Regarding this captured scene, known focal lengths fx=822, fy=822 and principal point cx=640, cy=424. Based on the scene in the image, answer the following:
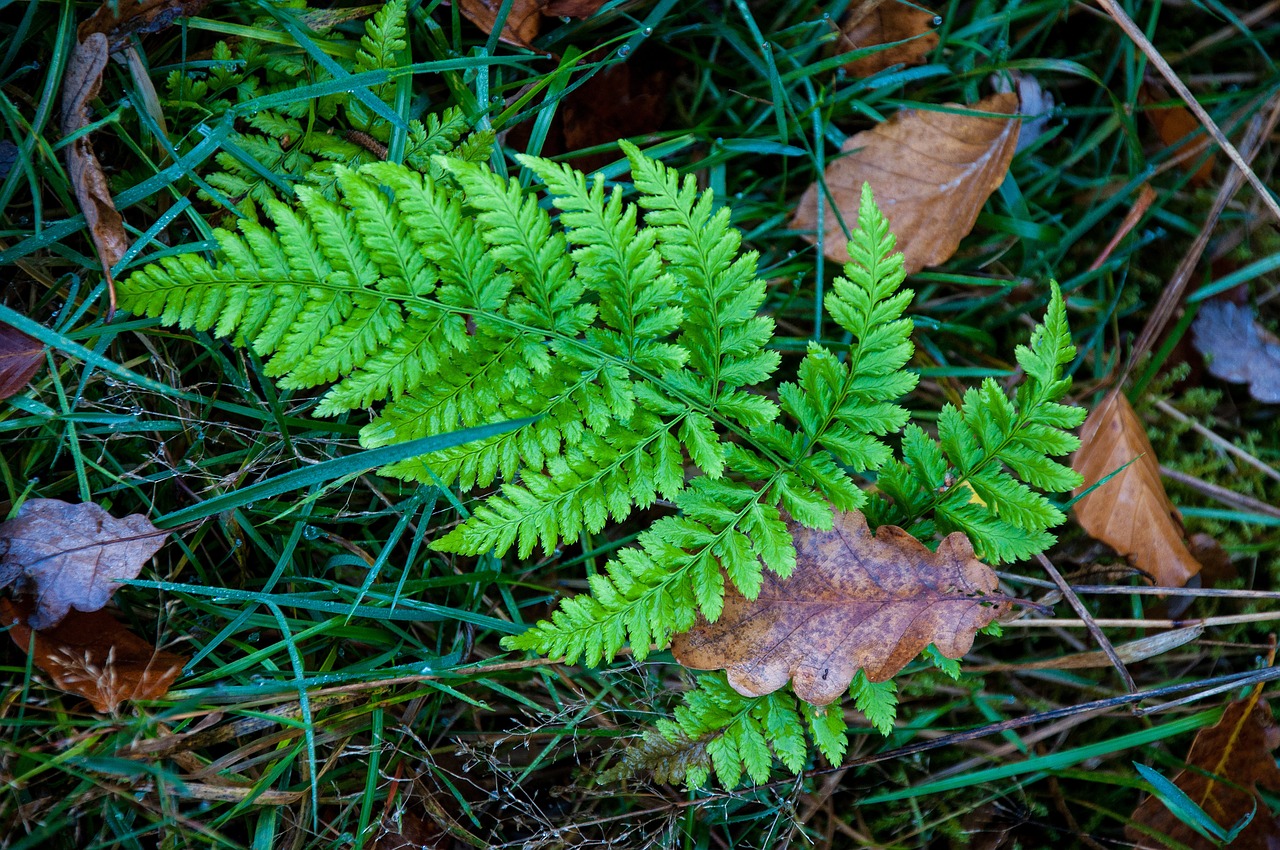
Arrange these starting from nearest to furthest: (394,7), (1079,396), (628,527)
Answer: (394,7)
(628,527)
(1079,396)

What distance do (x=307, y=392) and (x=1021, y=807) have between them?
9.69ft

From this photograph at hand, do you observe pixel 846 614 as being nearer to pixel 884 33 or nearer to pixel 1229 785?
pixel 1229 785

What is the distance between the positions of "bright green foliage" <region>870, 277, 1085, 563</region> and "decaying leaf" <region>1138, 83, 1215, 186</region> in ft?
Answer: 5.12

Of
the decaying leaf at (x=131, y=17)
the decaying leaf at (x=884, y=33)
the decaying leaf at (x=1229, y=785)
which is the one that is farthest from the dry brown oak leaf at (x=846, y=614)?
the decaying leaf at (x=131, y=17)

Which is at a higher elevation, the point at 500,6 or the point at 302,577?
the point at 500,6

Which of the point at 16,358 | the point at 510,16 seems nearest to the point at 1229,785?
the point at 510,16

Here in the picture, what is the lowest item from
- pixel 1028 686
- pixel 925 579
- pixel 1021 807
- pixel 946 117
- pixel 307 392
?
pixel 1021 807

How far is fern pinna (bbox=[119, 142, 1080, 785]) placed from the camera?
2.05 metres

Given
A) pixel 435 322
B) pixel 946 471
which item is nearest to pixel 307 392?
pixel 435 322

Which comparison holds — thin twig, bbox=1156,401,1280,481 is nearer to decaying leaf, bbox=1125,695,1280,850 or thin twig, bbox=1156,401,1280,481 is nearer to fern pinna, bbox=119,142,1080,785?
decaying leaf, bbox=1125,695,1280,850

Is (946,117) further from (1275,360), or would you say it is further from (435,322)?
(435,322)

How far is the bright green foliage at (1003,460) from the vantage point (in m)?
2.24

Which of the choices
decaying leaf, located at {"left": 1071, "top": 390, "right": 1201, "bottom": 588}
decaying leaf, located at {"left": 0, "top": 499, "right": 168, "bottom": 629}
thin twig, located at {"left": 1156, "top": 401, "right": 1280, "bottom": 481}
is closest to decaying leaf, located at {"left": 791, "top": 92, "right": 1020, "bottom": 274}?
decaying leaf, located at {"left": 1071, "top": 390, "right": 1201, "bottom": 588}

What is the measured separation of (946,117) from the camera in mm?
3020
